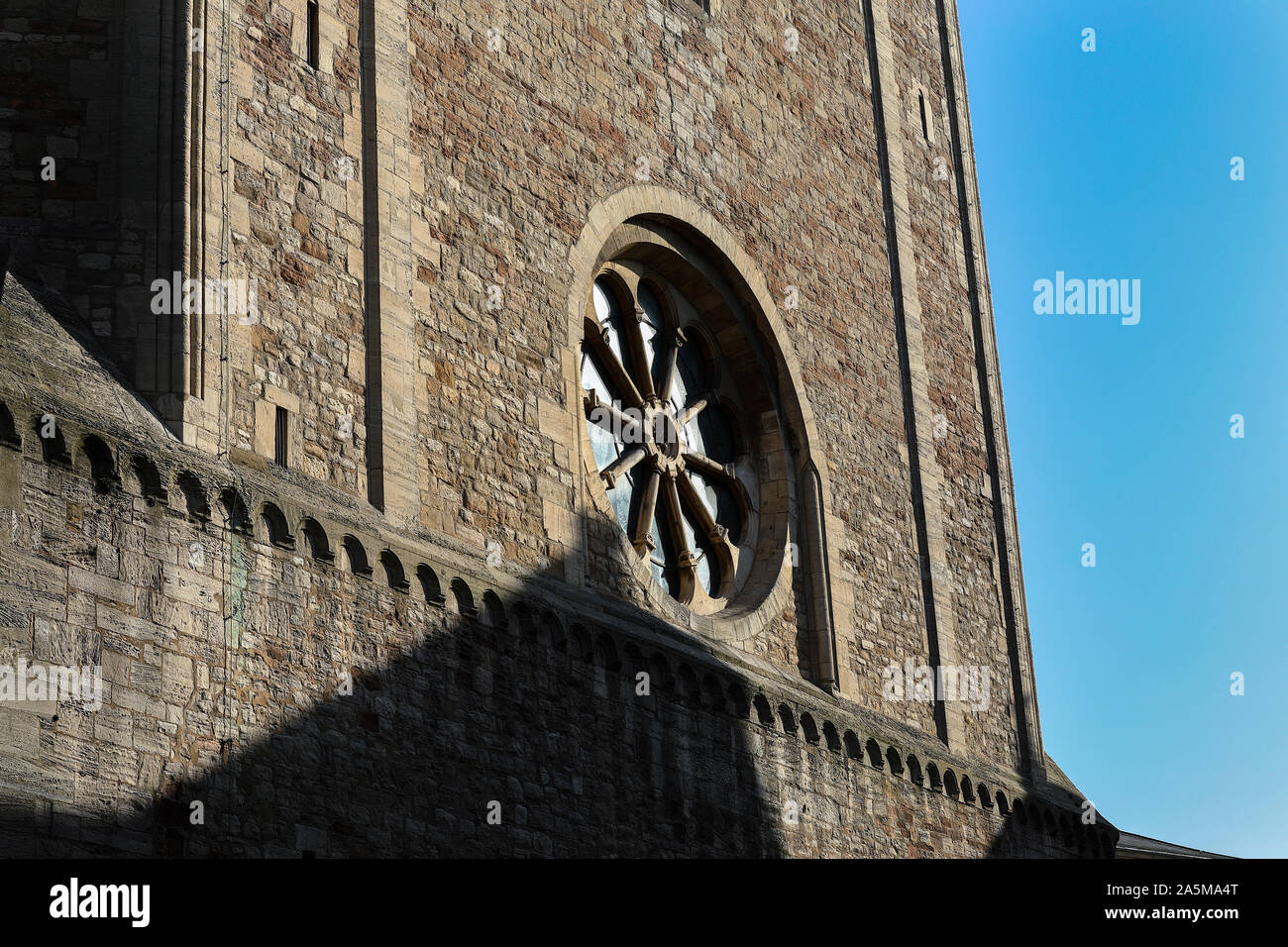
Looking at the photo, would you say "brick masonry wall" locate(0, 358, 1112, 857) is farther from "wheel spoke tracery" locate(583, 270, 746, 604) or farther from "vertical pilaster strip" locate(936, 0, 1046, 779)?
"vertical pilaster strip" locate(936, 0, 1046, 779)

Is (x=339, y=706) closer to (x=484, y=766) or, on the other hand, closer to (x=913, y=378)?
(x=484, y=766)

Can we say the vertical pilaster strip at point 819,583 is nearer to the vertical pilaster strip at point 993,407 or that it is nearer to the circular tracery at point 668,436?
the circular tracery at point 668,436

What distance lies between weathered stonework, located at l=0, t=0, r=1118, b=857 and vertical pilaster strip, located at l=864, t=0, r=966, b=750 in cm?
5

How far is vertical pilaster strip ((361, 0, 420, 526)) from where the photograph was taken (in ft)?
50.3

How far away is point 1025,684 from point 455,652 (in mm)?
9321

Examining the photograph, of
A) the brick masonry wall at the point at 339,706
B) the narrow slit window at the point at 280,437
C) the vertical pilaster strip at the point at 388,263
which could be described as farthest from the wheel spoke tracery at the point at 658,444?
the narrow slit window at the point at 280,437

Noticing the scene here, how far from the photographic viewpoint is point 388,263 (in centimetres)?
1592

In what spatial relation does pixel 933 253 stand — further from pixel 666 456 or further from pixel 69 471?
pixel 69 471

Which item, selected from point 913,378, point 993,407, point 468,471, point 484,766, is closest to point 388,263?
point 468,471

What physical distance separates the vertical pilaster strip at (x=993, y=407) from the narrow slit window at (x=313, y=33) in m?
10.1

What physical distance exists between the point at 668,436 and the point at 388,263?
416 cm

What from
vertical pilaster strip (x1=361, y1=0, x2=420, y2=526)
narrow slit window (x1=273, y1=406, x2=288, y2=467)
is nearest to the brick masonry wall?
narrow slit window (x1=273, y1=406, x2=288, y2=467)

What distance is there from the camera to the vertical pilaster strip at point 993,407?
2261cm
